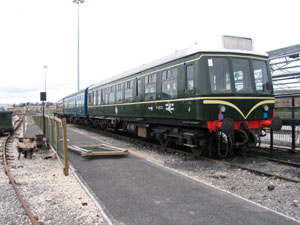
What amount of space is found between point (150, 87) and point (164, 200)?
5.89 m

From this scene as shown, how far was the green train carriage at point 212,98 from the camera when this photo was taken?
7.34 metres

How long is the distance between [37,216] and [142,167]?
3410 mm

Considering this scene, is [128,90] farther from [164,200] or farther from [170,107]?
[164,200]

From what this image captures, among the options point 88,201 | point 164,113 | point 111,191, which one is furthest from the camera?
point 164,113

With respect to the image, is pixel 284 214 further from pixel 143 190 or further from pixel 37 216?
pixel 37 216

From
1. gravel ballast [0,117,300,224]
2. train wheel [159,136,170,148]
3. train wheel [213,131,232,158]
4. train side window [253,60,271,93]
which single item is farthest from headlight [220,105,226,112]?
train wheel [159,136,170,148]

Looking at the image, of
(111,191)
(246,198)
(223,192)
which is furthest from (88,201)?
(246,198)

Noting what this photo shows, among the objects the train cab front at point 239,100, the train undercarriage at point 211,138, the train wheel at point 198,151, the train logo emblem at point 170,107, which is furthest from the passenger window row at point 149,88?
the train wheel at point 198,151

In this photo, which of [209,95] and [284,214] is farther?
[209,95]

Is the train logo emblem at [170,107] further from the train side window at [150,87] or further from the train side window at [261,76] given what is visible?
the train side window at [261,76]

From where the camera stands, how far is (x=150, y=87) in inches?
401

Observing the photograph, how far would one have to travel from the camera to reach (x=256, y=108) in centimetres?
785

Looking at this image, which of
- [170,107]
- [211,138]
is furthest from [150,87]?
[211,138]

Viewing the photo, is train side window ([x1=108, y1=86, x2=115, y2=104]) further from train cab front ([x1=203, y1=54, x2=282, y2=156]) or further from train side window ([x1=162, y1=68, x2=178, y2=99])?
train cab front ([x1=203, y1=54, x2=282, y2=156])
